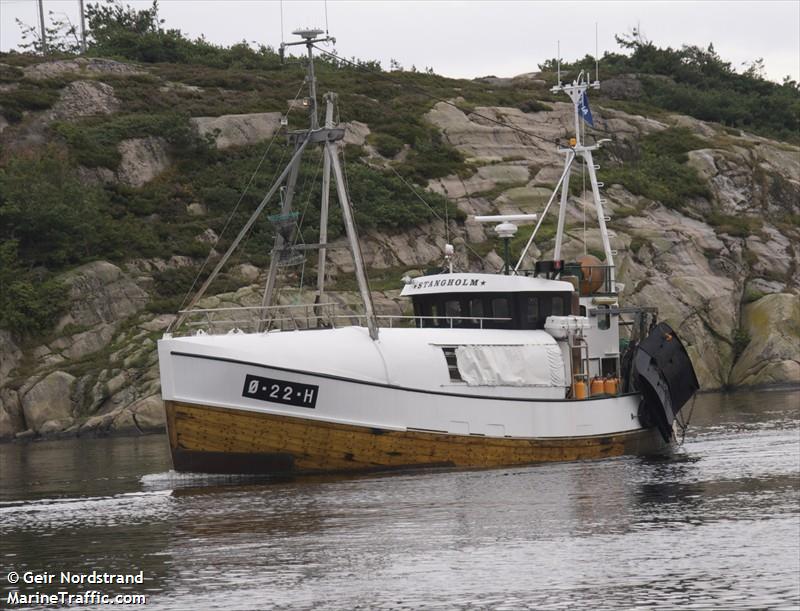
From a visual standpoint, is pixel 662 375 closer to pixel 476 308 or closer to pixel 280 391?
pixel 476 308

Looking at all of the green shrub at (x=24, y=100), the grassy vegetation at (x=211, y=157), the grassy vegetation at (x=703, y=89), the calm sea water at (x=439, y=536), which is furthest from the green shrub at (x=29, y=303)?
the grassy vegetation at (x=703, y=89)

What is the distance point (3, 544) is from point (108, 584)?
16.8ft

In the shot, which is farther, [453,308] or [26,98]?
[26,98]

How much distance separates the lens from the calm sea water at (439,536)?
1944 cm

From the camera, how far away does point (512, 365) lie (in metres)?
35.2

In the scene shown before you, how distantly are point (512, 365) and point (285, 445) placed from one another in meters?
6.93

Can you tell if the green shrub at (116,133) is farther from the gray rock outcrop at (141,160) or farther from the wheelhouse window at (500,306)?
the wheelhouse window at (500,306)

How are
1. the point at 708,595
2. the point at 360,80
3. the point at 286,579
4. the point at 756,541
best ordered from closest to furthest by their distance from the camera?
the point at 708,595 < the point at 286,579 < the point at 756,541 < the point at 360,80

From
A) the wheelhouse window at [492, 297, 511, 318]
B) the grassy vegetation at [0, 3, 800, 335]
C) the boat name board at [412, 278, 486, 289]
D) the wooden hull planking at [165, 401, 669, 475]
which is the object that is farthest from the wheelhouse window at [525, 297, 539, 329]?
the grassy vegetation at [0, 3, 800, 335]

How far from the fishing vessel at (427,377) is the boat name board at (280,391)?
0.09 ft

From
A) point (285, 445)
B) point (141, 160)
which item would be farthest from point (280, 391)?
point (141, 160)

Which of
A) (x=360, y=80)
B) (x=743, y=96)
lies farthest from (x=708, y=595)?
(x=743, y=96)

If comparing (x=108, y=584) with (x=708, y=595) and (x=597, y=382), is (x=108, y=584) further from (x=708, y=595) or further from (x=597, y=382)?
(x=597, y=382)

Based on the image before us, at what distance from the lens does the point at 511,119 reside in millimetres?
89438
